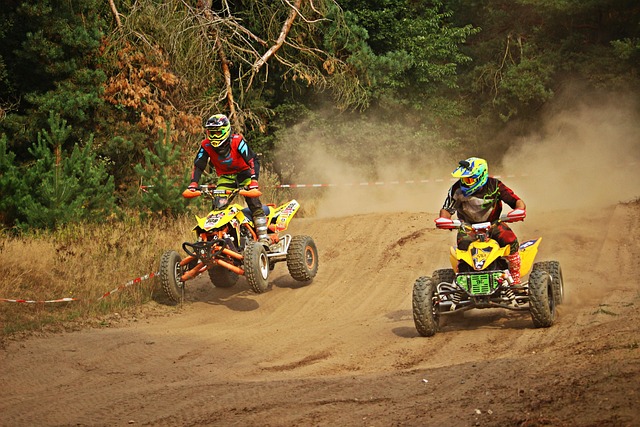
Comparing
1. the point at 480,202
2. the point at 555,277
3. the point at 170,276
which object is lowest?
the point at 170,276

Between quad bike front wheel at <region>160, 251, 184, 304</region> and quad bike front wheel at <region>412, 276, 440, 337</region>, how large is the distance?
3790mm

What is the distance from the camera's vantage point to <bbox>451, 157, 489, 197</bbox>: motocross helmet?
9.55 metres

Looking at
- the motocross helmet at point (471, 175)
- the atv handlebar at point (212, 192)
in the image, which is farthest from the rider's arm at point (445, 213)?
the atv handlebar at point (212, 192)

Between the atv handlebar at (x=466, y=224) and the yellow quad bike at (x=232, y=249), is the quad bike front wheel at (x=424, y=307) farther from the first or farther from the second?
the yellow quad bike at (x=232, y=249)

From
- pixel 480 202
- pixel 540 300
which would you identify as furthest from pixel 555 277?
pixel 480 202

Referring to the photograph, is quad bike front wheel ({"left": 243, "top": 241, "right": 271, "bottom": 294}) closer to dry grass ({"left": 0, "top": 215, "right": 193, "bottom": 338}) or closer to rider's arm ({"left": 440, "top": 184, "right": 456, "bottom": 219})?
dry grass ({"left": 0, "top": 215, "right": 193, "bottom": 338})

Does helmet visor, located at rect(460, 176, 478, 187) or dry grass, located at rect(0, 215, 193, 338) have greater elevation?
helmet visor, located at rect(460, 176, 478, 187)

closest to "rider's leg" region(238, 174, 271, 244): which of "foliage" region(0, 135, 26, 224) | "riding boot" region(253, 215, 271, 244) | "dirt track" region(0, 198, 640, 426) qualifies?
"riding boot" region(253, 215, 271, 244)

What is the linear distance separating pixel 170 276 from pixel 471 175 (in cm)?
434

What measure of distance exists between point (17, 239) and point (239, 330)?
17.4 feet

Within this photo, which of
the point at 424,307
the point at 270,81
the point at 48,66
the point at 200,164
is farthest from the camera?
the point at 270,81

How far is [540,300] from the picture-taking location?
29.0 ft

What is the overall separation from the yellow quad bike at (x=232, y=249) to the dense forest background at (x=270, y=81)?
148 inches

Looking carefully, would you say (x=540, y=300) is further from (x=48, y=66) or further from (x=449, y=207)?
(x=48, y=66)
